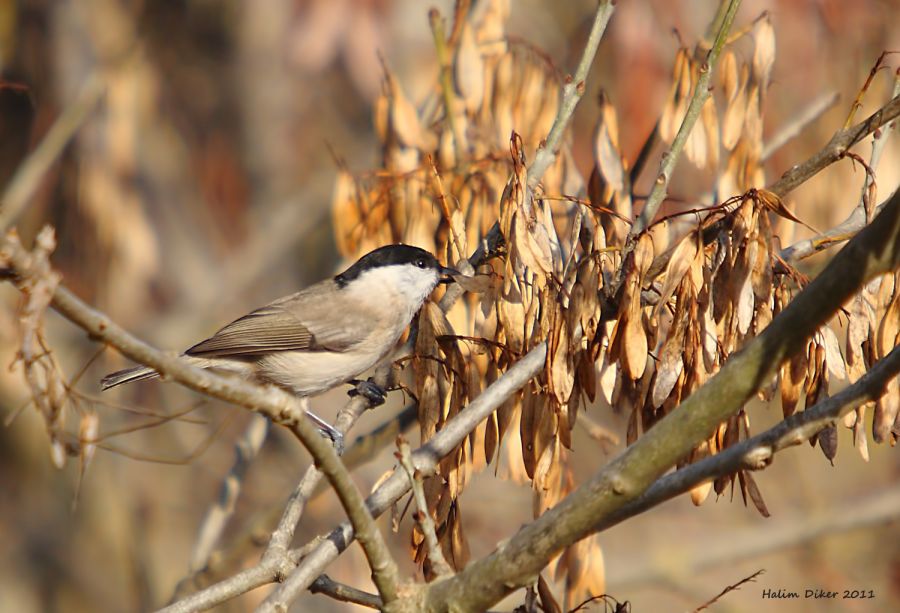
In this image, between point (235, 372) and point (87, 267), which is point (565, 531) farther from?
point (87, 267)

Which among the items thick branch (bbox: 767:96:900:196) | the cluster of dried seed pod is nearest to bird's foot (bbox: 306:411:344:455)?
the cluster of dried seed pod

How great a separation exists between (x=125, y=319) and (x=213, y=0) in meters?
Answer: 3.23

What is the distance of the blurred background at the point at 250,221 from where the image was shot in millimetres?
4992

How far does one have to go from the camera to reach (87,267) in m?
5.62

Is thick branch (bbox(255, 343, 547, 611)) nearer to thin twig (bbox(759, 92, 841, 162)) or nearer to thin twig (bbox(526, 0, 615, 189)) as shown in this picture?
thin twig (bbox(526, 0, 615, 189))

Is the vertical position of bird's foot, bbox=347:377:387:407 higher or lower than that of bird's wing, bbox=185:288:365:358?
lower

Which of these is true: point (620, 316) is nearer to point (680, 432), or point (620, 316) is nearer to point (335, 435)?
point (680, 432)

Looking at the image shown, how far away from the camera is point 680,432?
6.15 ft

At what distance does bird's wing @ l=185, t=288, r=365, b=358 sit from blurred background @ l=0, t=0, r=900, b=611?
30.6 inches

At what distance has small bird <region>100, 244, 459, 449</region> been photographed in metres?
4.13

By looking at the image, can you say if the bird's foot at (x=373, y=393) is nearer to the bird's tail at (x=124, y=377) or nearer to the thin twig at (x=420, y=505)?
the bird's tail at (x=124, y=377)

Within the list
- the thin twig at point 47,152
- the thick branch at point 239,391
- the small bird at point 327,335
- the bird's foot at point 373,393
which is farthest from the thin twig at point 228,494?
the thick branch at point 239,391

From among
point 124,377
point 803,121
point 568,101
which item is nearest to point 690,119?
point 568,101

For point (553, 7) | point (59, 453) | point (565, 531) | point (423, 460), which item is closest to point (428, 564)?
point (423, 460)
